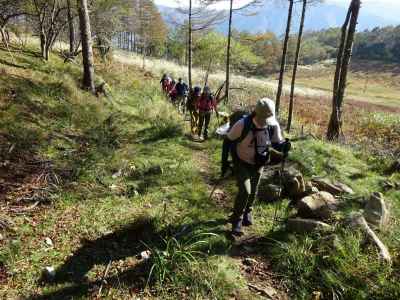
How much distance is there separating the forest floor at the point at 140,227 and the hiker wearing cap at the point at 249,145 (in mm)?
639

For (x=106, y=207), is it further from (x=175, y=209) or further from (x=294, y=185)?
(x=294, y=185)

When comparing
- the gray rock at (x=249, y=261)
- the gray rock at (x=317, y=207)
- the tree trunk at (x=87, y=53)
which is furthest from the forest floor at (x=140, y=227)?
the tree trunk at (x=87, y=53)

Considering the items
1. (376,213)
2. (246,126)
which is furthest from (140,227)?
(376,213)

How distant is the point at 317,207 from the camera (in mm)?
5414

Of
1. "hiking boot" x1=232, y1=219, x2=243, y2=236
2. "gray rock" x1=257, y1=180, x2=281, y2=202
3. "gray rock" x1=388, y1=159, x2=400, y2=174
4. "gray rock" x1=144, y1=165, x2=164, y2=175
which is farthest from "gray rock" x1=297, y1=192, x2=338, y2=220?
"gray rock" x1=388, y1=159, x2=400, y2=174

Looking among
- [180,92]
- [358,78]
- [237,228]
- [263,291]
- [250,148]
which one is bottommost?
[358,78]

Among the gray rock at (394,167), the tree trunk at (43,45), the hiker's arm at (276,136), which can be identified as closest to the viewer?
the hiker's arm at (276,136)

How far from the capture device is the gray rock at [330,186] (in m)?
6.41

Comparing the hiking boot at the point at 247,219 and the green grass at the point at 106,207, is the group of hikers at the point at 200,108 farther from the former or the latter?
the hiking boot at the point at 247,219

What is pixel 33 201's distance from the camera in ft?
17.0

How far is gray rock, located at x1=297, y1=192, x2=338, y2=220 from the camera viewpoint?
5.36m

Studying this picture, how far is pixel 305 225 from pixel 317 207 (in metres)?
0.49

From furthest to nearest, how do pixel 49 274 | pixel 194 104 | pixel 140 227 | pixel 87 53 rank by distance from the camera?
pixel 87 53 → pixel 194 104 → pixel 140 227 → pixel 49 274

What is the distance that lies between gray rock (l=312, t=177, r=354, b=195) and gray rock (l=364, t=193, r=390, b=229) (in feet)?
3.23
